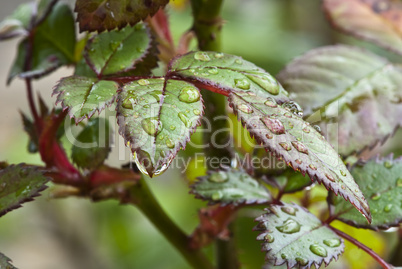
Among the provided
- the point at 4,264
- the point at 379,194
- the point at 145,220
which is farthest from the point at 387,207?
the point at 145,220

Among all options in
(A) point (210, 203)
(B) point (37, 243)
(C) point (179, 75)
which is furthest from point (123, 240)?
(C) point (179, 75)

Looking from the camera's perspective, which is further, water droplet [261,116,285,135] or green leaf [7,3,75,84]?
green leaf [7,3,75,84]

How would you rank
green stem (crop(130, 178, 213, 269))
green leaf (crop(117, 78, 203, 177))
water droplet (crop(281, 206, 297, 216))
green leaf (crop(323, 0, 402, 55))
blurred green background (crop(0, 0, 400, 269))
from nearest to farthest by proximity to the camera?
green leaf (crop(117, 78, 203, 177)) < water droplet (crop(281, 206, 297, 216)) < green stem (crop(130, 178, 213, 269)) < green leaf (crop(323, 0, 402, 55)) < blurred green background (crop(0, 0, 400, 269))

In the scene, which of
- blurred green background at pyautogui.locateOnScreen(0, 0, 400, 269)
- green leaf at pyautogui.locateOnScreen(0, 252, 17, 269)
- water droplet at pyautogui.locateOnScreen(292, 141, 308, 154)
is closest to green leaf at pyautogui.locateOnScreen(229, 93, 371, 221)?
water droplet at pyautogui.locateOnScreen(292, 141, 308, 154)

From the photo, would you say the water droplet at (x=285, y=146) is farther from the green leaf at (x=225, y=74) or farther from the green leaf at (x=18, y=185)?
the green leaf at (x=18, y=185)

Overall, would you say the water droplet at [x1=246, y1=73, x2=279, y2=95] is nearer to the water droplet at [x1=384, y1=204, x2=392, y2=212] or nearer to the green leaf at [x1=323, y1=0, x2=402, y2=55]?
the water droplet at [x1=384, y1=204, x2=392, y2=212]

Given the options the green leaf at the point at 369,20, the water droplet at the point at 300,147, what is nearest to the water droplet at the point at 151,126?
the water droplet at the point at 300,147
